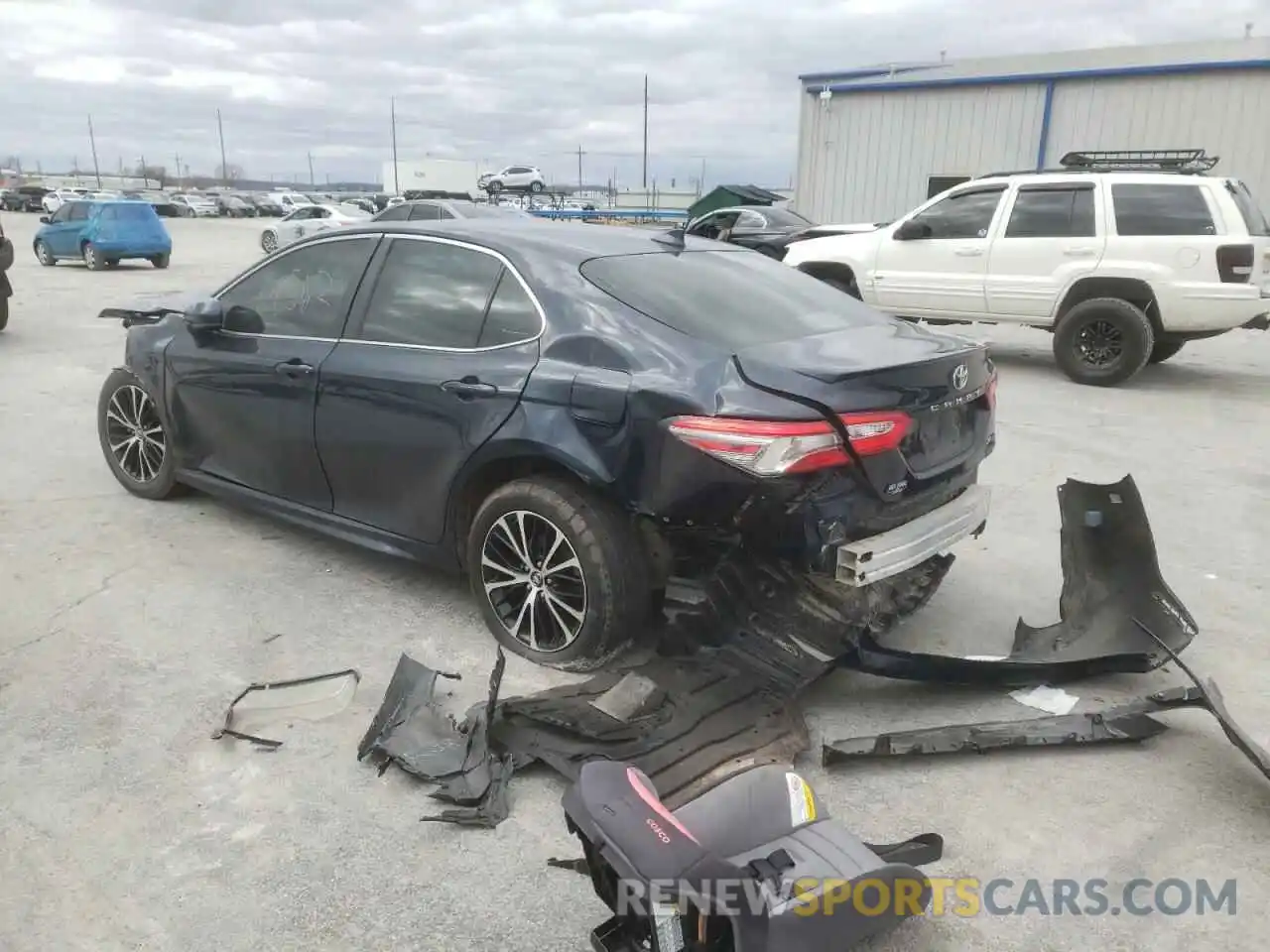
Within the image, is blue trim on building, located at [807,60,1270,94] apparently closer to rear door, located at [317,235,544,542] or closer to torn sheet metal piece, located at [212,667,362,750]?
rear door, located at [317,235,544,542]

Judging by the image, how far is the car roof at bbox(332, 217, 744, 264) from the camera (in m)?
3.78

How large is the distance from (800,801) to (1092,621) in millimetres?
1873

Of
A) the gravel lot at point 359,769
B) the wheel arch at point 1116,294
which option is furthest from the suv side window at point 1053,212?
the gravel lot at point 359,769

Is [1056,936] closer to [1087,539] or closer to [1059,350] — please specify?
[1087,539]

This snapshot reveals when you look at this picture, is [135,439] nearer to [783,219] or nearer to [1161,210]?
[1161,210]

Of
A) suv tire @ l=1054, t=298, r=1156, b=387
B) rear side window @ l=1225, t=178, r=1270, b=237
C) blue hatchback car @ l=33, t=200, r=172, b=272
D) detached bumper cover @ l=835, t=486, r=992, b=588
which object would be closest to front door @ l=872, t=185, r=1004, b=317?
suv tire @ l=1054, t=298, r=1156, b=387

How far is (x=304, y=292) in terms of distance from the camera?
441cm

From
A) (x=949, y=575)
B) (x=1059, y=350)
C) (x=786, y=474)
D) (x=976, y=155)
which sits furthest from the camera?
(x=976, y=155)

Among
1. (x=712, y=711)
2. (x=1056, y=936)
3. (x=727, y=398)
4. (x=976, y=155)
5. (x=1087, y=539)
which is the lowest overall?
(x=1056, y=936)

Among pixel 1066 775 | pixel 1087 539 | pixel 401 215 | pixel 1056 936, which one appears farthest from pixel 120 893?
pixel 401 215

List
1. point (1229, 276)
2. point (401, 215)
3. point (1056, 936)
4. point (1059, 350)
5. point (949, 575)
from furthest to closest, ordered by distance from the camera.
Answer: point (401, 215)
point (1059, 350)
point (1229, 276)
point (949, 575)
point (1056, 936)

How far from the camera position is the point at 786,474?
2941mm

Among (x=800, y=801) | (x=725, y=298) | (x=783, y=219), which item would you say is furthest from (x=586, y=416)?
(x=783, y=219)

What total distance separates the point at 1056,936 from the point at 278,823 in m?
2.10
